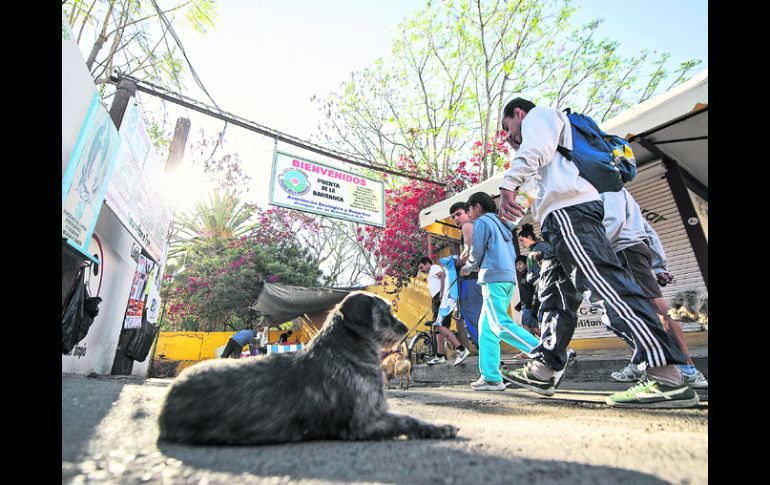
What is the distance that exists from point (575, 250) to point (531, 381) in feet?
3.82

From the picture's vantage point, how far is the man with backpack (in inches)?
83.6

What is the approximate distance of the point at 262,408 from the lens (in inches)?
61.2

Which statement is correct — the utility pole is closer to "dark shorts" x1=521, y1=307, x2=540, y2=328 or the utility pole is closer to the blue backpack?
the blue backpack

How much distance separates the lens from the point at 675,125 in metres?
5.11

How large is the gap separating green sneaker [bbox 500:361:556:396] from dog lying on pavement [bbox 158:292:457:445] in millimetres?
1520

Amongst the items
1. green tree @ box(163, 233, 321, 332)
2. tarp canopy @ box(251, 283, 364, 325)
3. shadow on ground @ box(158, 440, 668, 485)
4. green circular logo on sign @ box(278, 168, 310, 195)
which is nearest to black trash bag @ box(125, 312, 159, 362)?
green circular logo on sign @ box(278, 168, 310, 195)

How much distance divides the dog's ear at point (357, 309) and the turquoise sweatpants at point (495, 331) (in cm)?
208

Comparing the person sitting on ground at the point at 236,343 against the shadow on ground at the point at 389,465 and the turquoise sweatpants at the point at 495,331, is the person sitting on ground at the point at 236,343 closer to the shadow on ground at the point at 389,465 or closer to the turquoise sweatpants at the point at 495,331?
the turquoise sweatpants at the point at 495,331

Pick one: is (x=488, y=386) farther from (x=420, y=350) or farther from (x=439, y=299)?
(x=420, y=350)
